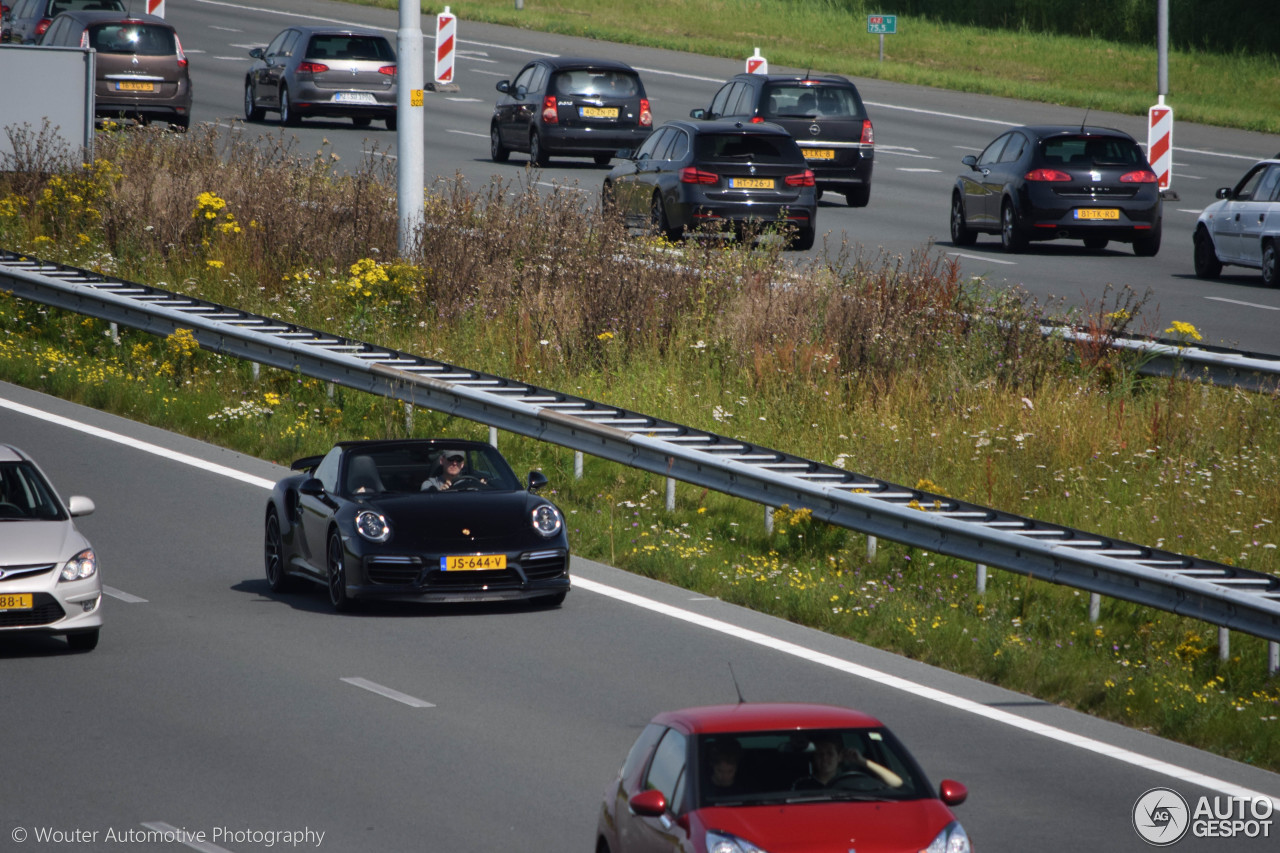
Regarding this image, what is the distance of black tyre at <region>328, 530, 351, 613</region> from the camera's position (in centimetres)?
1218

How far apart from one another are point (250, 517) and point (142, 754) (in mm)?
6219

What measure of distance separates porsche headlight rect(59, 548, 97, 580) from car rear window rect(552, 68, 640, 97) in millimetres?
24290

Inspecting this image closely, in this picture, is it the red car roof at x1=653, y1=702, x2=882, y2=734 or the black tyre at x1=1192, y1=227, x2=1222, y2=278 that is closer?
the red car roof at x1=653, y1=702, x2=882, y2=734

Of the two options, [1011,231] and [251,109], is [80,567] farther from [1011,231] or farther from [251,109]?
[251,109]

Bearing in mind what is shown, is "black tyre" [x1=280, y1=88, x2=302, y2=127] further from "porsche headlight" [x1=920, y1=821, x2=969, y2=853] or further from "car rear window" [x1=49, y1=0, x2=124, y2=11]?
"porsche headlight" [x1=920, y1=821, x2=969, y2=853]

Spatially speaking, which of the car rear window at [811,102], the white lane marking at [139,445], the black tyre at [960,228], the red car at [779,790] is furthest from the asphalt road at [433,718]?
the car rear window at [811,102]

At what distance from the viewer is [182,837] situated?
752 centimetres

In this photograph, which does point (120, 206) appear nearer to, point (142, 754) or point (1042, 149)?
point (1042, 149)

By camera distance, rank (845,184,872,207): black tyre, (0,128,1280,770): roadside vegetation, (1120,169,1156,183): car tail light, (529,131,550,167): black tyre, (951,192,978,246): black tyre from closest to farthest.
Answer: (0,128,1280,770): roadside vegetation < (1120,169,1156,183): car tail light < (951,192,978,246): black tyre < (845,184,872,207): black tyre < (529,131,550,167): black tyre

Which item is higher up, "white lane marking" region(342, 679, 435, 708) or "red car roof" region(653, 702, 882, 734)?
"red car roof" region(653, 702, 882, 734)

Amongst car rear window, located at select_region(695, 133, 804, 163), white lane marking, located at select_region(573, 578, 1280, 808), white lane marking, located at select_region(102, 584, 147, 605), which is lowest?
A: white lane marking, located at select_region(102, 584, 147, 605)

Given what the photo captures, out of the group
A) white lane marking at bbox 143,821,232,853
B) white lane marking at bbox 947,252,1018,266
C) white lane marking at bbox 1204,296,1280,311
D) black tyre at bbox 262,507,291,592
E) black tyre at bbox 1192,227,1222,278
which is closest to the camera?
white lane marking at bbox 143,821,232,853

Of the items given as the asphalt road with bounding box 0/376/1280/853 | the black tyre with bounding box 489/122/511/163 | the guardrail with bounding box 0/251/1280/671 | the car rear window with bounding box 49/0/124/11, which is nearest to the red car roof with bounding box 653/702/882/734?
the asphalt road with bounding box 0/376/1280/853

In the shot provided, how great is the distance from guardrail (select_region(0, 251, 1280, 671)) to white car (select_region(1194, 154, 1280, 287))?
12.7 meters
